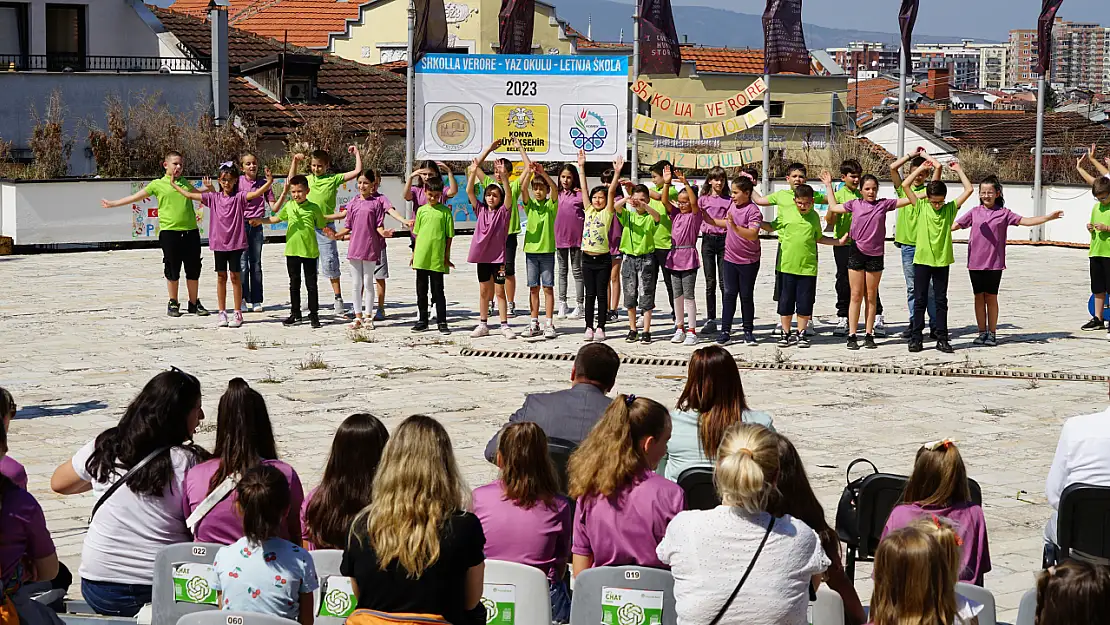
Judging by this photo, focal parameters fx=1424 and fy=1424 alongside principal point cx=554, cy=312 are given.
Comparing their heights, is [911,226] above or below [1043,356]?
above

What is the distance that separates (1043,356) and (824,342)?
2.26m

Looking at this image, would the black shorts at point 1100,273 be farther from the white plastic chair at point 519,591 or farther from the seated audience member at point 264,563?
the seated audience member at point 264,563

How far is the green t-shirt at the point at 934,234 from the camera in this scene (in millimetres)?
14453

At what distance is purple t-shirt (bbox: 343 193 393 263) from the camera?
15.8 m

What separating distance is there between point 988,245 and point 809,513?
406 inches

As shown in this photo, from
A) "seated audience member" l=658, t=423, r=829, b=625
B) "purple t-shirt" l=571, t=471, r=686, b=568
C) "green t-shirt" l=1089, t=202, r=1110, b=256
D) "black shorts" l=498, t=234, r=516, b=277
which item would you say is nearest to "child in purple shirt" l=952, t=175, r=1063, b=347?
"green t-shirt" l=1089, t=202, r=1110, b=256

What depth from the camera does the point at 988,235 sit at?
48.9ft

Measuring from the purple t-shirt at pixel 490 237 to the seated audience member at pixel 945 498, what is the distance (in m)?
9.87

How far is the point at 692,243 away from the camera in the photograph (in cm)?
1462

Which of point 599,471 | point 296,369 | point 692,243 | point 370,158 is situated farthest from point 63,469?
point 370,158

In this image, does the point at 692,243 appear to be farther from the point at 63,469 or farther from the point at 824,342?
the point at 63,469

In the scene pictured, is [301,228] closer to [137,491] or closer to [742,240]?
A: [742,240]

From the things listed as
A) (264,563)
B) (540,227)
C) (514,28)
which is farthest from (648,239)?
(514,28)

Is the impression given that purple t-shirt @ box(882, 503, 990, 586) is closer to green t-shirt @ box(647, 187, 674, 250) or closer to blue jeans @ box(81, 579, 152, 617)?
blue jeans @ box(81, 579, 152, 617)
